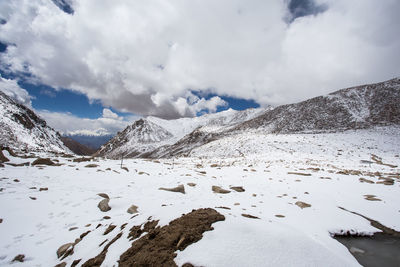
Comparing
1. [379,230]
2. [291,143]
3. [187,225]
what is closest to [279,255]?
[187,225]

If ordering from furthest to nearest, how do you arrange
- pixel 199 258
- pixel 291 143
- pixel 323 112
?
1. pixel 323 112
2. pixel 291 143
3. pixel 199 258

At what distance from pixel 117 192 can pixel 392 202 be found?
15716 millimetres

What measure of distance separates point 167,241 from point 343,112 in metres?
108

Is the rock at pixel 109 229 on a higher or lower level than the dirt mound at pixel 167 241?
lower

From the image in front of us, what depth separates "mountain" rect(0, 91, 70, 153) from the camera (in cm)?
6491

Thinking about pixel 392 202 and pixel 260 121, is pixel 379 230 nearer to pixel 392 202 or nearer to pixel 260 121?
pixel 392 202

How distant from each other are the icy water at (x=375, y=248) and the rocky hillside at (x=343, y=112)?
81983 millimetres

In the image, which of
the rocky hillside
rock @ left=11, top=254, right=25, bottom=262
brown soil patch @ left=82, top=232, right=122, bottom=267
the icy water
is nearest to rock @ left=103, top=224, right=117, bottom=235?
brown soil patch @ left=82, top=232, right=122, bottom=267

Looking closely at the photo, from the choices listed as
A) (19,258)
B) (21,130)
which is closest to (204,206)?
(19,258)

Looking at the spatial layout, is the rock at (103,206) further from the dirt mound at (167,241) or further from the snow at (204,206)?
the dirt mound at (167,241)

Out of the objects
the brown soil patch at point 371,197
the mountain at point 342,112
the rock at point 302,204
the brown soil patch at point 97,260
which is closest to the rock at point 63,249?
the brown soil patch at point 97,260

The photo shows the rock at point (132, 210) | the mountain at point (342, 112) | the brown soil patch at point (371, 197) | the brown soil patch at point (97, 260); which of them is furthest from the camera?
the mountain at point (342, 112)

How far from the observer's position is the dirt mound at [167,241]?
10.5ft

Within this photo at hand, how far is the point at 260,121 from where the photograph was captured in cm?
10638
